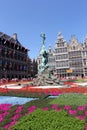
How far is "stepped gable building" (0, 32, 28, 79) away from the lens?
228 feet

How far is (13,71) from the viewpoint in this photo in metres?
75.4

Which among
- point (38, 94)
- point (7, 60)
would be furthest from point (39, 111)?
point (7, 60)

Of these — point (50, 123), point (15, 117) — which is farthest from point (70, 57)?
point (50, 123)

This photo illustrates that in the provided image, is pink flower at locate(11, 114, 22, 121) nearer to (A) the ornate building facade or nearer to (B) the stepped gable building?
(B) the stepped gable building

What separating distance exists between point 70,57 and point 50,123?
77.2 metres

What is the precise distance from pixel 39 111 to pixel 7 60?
6588 centimetres

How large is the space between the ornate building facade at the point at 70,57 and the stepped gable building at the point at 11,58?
12714 mm

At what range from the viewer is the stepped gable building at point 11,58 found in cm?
6950

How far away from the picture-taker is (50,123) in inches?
259

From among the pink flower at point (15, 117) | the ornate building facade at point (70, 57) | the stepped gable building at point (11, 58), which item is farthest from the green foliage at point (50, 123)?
the ornate building facade at point (70, 57)

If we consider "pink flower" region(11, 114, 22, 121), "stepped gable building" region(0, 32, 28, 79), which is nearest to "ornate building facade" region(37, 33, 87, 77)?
"stepped gable building" region(0, 32, 28, 79)

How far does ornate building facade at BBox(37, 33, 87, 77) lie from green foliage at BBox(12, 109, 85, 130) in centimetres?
7478

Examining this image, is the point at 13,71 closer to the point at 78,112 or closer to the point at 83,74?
the point at 83,74

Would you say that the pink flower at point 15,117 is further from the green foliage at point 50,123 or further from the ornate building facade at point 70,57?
the ornate building facade at point 70,57
